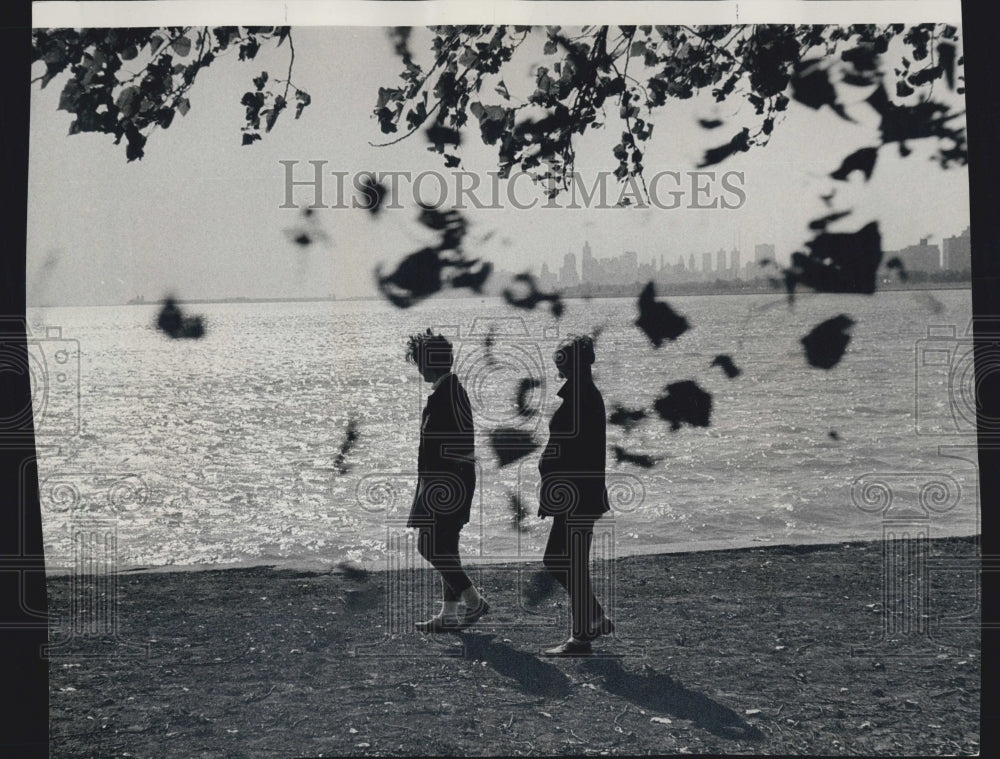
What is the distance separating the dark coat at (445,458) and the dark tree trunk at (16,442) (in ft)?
6.33

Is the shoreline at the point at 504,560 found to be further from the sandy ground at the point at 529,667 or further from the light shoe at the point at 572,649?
the light shoe at the point at 572,649

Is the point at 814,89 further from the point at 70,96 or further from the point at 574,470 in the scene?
the point at 70,96

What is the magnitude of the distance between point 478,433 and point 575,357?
1337 millimetres

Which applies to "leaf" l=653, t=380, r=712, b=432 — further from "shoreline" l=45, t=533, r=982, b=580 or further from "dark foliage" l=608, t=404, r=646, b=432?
"shoreline" l=45, t=533, r=982, b=580

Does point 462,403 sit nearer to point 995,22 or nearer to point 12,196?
point 12,196

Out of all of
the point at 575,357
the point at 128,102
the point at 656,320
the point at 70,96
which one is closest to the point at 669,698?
the point at 575,357

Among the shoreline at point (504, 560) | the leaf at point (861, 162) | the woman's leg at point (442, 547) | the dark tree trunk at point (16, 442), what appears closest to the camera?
the dark tree trunk at point (16, 442)

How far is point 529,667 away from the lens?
4816 mm

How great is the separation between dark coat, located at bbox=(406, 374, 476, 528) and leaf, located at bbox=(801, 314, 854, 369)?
192 cm

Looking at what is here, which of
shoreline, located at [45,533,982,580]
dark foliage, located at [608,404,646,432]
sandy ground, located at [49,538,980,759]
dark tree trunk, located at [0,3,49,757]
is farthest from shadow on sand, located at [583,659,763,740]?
dark tree trunk, located at [0,3,49,757]

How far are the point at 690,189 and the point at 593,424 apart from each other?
1.67 metres

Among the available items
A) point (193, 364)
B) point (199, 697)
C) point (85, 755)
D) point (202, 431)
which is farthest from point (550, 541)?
point (193, 364)

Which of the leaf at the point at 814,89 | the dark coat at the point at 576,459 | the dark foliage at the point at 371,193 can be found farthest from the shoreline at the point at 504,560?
the leaf at the point at 814,89

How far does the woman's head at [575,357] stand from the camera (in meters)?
4.77
